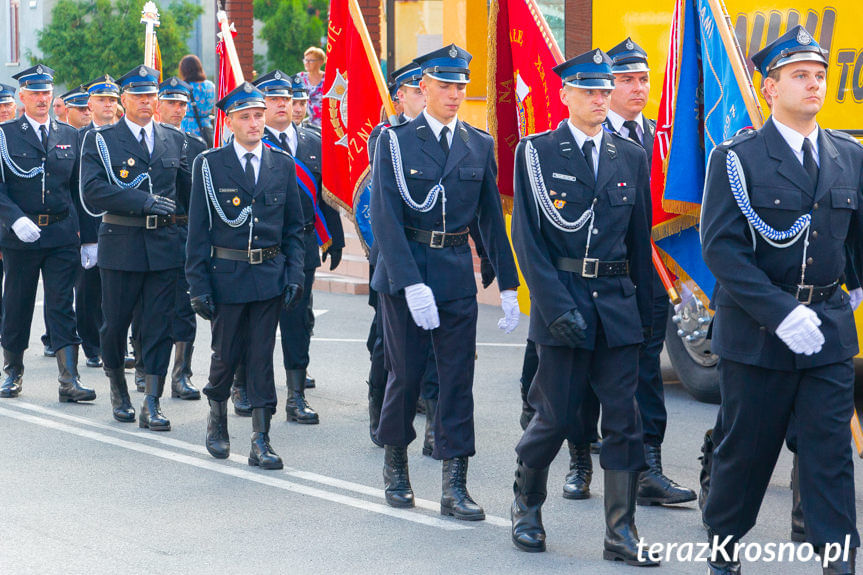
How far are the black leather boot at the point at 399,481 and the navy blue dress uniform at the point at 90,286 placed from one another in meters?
4.21

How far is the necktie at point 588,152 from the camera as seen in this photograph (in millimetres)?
5832

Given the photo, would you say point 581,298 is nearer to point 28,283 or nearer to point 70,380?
point 70,380

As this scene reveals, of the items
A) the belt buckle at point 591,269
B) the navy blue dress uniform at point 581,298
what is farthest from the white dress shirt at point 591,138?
the belt buckle at point 591,269

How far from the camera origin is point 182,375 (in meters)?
9.68

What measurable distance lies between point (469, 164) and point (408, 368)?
0.99 m

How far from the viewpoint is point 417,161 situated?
6453 millimetres

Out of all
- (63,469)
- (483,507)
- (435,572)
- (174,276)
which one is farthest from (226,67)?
(435,572)

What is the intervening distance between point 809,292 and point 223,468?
144 inches

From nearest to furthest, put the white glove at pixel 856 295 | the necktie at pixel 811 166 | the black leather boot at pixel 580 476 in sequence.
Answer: the necktie at pixel 811 166
the white glove at pixel 856 295
the black leather boot at pixel 580 476

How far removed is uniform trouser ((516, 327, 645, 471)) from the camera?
18.6 ft

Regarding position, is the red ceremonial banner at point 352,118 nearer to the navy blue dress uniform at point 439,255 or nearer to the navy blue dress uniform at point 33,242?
the navy blue dress uniform at point 33,242

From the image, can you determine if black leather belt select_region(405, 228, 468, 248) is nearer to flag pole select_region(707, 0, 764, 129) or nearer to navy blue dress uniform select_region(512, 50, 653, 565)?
navy blue dress uniform select_region(512, 50, 653, 565)

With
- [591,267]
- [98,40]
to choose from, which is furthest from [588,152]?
[98,40]

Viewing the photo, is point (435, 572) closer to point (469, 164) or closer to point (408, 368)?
point (408, 368)
